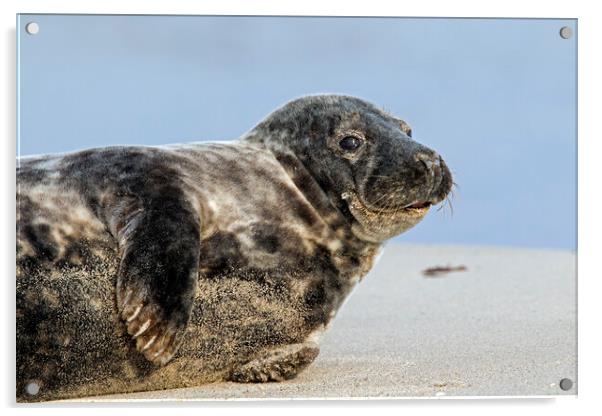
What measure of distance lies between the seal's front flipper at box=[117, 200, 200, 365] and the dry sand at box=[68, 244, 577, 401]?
0.55 m

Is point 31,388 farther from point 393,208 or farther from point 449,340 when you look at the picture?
point 449,340

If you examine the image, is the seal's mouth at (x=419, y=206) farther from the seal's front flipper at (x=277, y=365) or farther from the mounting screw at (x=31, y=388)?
the mounting screw at (x=31, y=388)

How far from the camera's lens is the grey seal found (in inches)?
219

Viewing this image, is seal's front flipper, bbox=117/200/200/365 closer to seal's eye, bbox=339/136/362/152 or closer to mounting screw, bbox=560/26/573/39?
seal's eye, bbox=339/136/362/152

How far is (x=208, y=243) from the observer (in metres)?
5.90

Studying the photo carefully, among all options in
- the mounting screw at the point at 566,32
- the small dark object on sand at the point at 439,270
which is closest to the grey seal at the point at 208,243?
the mounting screw at the point at 566,32

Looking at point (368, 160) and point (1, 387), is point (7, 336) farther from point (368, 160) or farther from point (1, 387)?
point (368, 160)

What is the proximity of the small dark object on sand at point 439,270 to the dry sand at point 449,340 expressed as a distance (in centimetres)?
10

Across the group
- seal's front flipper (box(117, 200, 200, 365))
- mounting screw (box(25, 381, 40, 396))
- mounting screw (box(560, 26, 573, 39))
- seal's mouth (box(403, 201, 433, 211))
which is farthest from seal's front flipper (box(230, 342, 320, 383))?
mounting screw (box(560, 26, 573, 39))

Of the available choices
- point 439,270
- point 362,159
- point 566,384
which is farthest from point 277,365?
point 439,270

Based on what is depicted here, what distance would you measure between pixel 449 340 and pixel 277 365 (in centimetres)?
164

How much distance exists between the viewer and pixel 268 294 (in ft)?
20.0

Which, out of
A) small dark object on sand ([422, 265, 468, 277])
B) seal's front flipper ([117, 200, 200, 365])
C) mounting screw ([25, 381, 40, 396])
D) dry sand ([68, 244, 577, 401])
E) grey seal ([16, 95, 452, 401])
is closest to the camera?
seal's front flipper ([117, 200, 200, 365])
